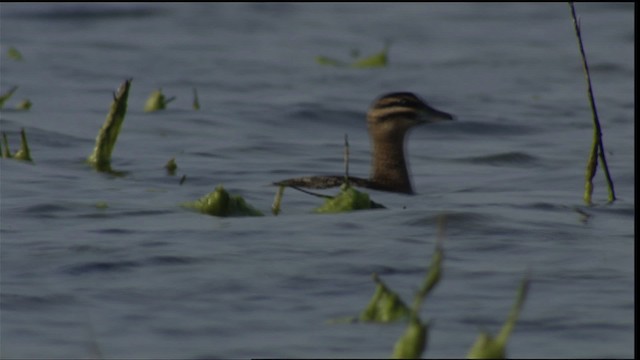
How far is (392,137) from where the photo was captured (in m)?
13.2

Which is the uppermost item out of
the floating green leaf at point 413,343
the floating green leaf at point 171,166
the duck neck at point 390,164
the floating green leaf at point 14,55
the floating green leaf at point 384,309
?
the floating green leaf at point 413,343

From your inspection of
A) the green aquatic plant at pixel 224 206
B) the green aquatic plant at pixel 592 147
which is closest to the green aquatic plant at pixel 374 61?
the green aquatic plant at pixel 592 147

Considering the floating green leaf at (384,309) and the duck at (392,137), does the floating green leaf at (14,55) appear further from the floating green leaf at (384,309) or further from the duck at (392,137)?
the floating green leaf at (384,309)

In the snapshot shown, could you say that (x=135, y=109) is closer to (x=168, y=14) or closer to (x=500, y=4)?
(x=168, y=14)

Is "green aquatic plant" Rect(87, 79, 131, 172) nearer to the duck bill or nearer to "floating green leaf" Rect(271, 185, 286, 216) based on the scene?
"floating green leaf" Rect(271, 185, 286, 216)

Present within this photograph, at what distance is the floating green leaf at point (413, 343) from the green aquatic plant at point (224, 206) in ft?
13.9

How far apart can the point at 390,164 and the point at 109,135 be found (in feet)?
6.17

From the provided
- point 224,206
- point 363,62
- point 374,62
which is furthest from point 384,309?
point 363,62

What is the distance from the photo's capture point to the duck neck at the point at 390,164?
41.8 ft

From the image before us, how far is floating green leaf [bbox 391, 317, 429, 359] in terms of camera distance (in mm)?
6732

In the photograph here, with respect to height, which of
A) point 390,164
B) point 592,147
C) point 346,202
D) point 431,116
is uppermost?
point 592,147

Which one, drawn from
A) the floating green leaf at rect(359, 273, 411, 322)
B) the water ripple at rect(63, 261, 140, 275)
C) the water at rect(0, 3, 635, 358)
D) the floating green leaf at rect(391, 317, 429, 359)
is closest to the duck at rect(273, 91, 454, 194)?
the water at rect(0, 3, 635, 358)

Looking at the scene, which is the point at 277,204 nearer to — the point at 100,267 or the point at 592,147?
the point at 592,147

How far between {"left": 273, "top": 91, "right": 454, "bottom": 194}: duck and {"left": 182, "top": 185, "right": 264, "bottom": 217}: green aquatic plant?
3.69 feet
